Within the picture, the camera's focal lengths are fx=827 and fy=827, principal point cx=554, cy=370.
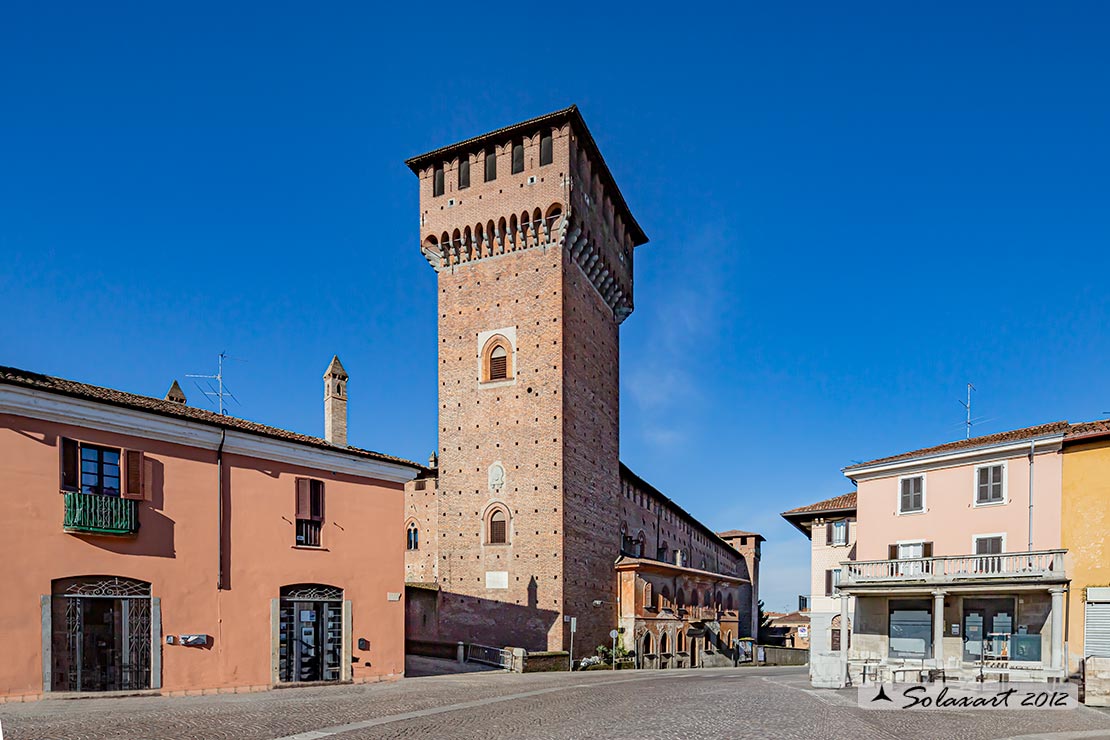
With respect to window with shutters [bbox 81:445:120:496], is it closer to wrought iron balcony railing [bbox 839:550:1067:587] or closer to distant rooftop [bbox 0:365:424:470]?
distant rooftop [bbox 0:365:424:470]

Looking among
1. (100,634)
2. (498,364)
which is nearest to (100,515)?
(100,634)

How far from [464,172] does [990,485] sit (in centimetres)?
2772

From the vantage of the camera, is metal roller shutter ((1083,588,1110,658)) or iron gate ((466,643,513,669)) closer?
metal roller shutter ((1083,588,1110,658))

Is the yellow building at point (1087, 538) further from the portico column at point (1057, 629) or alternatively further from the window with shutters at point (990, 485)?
the window with shutters at point (990, 485)

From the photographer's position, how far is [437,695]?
67.8 feet

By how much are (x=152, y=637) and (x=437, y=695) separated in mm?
6825

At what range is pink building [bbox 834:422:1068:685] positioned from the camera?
2462cm

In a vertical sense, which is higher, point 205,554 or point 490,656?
point 205,554

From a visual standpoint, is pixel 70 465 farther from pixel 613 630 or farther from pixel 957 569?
pixel 613 630

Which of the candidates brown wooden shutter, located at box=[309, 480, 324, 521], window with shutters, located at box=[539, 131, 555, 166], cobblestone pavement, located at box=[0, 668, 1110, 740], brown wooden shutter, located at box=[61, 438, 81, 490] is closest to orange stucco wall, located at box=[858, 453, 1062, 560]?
cobblestone pavement, located at box=[0, 668, 1110, 740]

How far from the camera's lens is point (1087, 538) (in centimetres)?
2434

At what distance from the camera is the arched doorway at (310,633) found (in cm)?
2211

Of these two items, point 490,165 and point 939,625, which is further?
point 490,165

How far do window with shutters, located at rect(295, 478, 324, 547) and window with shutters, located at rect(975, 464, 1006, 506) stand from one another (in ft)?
70.9
